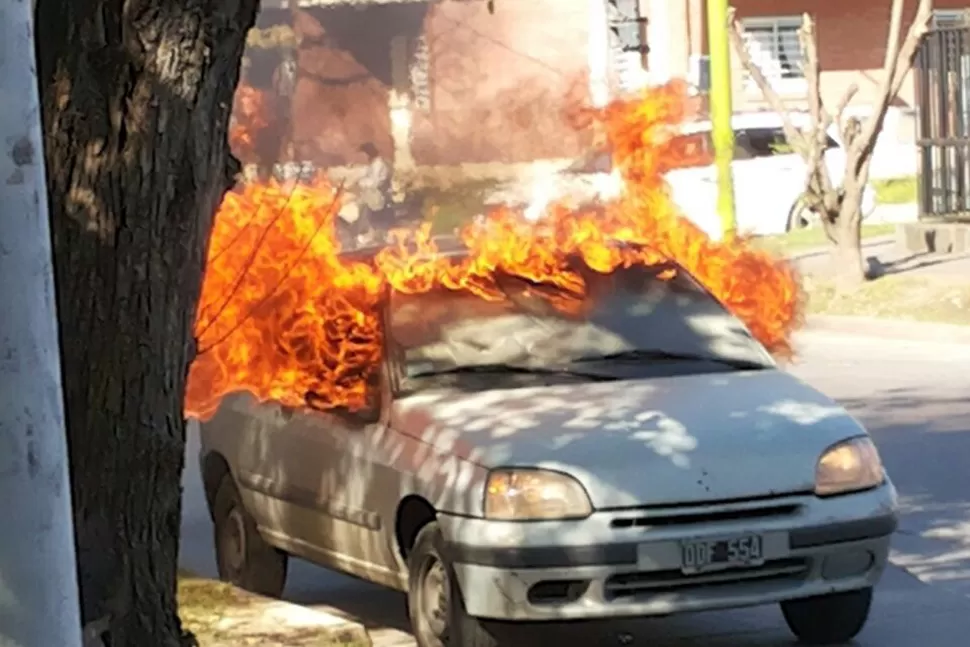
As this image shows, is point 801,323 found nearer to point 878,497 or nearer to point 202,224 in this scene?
point 878,497

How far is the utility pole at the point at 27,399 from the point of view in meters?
3.34

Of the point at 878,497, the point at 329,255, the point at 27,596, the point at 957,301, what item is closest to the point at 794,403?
the point at 878,497

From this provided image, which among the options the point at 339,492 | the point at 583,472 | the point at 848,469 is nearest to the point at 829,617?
the point at 848,469

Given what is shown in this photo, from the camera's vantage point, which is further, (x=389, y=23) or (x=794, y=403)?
(x=389, y=23)

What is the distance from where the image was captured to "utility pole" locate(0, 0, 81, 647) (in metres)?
3.34

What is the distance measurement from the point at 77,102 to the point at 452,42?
337 inches

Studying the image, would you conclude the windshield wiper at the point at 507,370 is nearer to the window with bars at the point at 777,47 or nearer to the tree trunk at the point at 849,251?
the tree trunk at the point at 849,251

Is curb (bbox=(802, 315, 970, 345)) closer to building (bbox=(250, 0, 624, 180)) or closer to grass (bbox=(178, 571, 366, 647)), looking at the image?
building (bbox=(250, 0, 624, 180))

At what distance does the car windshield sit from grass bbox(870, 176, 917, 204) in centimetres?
2587

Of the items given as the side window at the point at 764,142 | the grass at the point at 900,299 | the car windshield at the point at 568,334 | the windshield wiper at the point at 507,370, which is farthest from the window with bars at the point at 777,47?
the windshield wiper at the point at 507,370

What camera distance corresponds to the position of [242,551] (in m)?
8.94

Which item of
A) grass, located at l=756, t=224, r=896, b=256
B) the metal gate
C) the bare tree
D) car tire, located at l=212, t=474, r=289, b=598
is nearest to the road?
car tire, located at l=212, t=474, r=289, b=598

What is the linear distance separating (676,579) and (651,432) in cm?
54

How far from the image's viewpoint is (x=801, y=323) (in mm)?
9539
